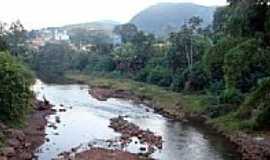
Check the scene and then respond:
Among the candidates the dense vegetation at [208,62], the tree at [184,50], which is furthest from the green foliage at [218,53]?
the tree at [184,50]

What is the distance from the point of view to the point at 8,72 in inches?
1805

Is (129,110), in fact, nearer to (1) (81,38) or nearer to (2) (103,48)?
(2) (103,48)

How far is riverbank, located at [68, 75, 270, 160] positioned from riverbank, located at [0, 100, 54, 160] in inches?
620

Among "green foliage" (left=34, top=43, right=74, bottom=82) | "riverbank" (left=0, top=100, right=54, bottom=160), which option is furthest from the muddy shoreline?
"green foliage" (left=34, top=43, right=74, bottom=82)

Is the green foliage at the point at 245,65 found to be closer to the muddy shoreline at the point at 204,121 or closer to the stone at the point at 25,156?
the muddy shoreline at the point at 204,121

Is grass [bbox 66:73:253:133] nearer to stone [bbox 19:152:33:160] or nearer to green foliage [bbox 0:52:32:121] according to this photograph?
green foliage [bbox 0:52:32:121]

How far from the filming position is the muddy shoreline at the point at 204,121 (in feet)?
132

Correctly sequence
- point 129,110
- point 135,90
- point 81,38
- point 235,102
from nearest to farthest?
point 235,102
point 129,110
point 135,90
point 81,38

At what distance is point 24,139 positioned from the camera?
142 feet

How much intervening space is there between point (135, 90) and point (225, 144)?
40.5 m

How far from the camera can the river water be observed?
40.2m

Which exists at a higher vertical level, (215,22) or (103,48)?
(215,22)

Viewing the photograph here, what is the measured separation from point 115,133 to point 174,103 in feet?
62.7

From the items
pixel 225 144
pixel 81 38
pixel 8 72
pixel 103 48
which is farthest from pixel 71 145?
pixel 81 38
